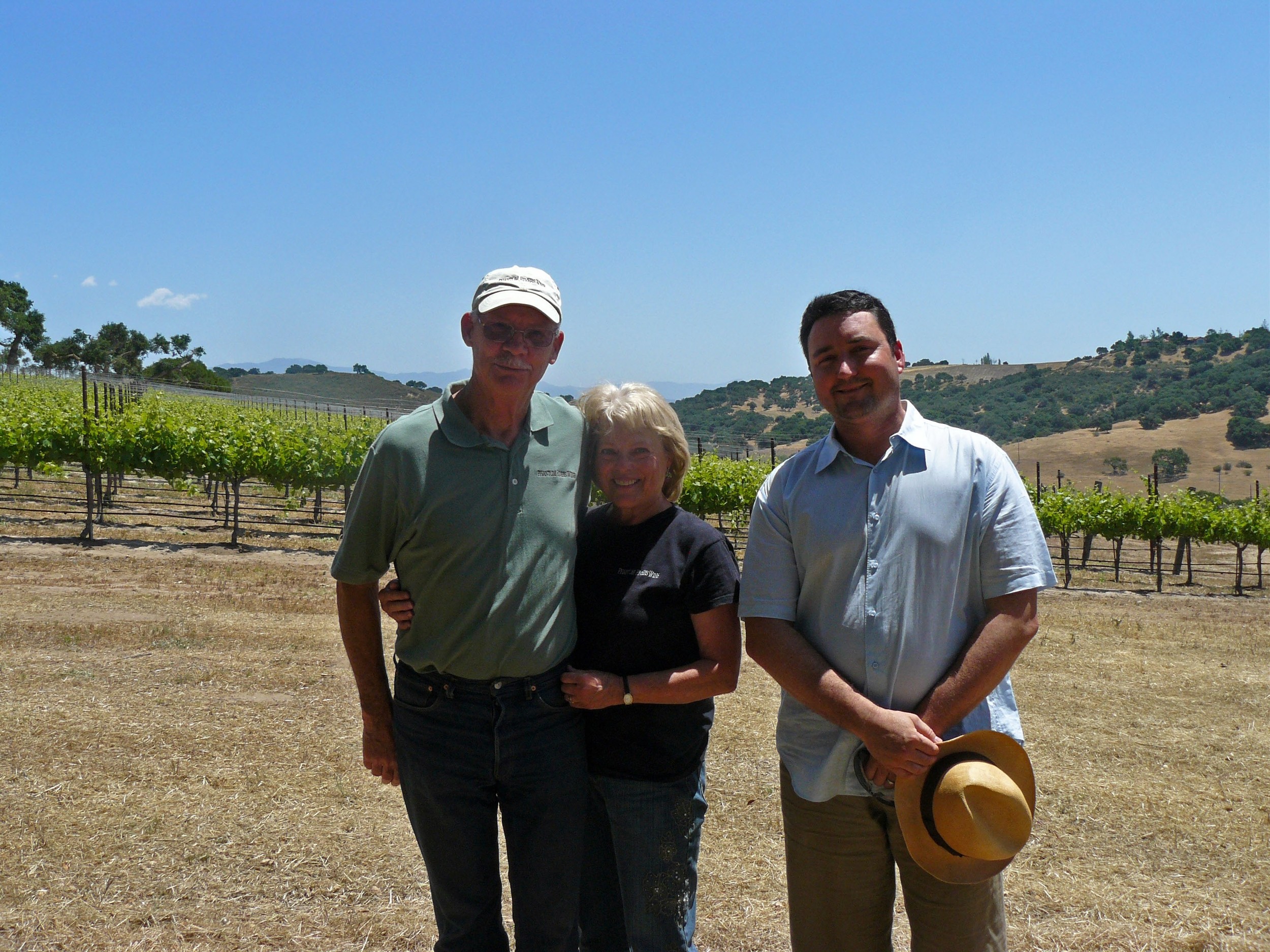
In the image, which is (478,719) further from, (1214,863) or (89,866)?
(1214,863)

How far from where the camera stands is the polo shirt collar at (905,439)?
6.57 feet

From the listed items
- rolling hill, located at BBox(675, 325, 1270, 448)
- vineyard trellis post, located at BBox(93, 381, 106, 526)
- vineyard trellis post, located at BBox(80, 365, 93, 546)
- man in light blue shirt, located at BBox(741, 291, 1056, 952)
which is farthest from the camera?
rolling hill, located at BBox(675, 325, 1270, 448)

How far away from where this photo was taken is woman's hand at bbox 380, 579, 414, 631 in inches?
82.0

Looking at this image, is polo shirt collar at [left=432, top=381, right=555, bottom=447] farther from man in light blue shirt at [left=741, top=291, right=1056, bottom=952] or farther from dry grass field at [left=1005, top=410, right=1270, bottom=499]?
dry grass field at [left=1005, top=410, right=1270, bottom=499]

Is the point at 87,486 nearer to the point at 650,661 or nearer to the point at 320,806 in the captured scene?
the point at 320,806

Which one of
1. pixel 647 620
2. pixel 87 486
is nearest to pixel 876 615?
pixel 647 620

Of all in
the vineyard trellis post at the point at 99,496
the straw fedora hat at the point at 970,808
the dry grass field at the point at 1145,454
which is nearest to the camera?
the straw fedora hat at the point at 970,808

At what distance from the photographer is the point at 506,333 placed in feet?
6.86

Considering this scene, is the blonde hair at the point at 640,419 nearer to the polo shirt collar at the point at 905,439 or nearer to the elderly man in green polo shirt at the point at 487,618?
the elderly man in green polo shirt at the point at 487,618

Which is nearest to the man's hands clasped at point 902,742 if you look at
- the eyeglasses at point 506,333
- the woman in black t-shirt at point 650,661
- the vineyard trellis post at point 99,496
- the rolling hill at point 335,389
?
the woman in black t-shirt at point 650,661

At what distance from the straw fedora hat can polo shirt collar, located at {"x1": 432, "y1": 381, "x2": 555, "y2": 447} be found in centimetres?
113

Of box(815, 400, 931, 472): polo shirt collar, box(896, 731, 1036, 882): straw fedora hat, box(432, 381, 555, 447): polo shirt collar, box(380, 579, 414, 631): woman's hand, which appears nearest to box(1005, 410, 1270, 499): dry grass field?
box(815, 400, 931, 472): polo shirt collar

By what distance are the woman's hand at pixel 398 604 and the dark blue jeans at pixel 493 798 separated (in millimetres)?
129

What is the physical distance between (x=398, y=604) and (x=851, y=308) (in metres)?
1.22
